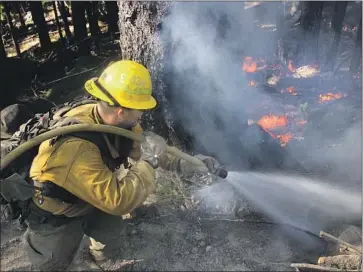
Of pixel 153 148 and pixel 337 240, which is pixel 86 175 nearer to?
pixel 153 148

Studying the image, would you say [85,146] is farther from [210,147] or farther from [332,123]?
[332,123]

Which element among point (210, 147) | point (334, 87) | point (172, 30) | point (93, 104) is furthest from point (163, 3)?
point (334, 87)

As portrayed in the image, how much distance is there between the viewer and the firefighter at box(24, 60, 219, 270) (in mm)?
3053

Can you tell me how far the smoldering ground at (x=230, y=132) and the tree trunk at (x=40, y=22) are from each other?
6783mm

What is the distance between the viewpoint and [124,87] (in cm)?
307

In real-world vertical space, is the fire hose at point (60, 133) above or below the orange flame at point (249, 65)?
above

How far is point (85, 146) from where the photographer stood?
307 cm

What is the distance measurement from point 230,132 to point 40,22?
25.5 ft

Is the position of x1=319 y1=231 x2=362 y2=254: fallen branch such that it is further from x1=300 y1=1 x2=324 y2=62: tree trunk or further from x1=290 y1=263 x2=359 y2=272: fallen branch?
x1=300 y1=1 x2=324 y2=62: tree trunk

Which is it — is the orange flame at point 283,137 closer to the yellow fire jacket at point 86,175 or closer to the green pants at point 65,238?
the green pants at point 65,238

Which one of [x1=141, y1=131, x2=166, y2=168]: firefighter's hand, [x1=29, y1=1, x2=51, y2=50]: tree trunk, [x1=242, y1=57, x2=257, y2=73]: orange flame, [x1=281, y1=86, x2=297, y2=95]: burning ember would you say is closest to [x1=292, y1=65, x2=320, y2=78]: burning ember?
[x1=281, y1=86, x2=297, y2=95]: burning ember

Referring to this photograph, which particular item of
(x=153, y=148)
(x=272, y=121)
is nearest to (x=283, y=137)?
(x=272, y=121)

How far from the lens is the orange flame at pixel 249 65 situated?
7898mm

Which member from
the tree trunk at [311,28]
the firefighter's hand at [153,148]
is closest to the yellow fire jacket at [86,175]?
the firefighter's hand at [153,148]
